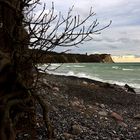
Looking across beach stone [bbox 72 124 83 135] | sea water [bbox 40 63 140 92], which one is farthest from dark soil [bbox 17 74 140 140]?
sea water [bbox 40 63 140 92]

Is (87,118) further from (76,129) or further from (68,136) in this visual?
(68,136)

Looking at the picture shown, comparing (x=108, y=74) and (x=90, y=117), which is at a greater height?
(x=90, y=117)

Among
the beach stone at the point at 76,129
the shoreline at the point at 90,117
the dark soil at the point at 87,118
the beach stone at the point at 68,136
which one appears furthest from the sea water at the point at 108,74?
the beach stone at the point at 68,136

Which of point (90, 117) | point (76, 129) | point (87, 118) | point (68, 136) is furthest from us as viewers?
point (90, 117)

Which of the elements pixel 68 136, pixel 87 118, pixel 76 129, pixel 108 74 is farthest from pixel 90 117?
pixel 108 74

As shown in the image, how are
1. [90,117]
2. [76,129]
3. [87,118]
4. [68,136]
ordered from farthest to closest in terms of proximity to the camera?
[90,117], [87,118], [76,129], [68,136]

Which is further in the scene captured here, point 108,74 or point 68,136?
point 108,74

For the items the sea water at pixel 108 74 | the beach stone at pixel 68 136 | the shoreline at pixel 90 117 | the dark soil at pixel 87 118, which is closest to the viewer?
the beach stone at pixel 68 136

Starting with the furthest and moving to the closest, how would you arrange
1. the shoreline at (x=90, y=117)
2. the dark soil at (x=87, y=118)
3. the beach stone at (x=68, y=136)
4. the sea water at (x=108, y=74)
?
the sea water at (x=108, y=74)
the shoreline at (x=90, y=117)
the dark soil at (x=87, y=118)
the beach stone at (x=68, y=136)

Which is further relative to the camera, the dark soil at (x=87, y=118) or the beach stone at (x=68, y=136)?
the dark soil at (x=87, y=118)

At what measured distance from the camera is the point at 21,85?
8711mm

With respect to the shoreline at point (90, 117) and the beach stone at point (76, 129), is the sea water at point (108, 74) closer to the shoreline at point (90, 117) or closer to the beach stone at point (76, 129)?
the shoreline at point (90, 117)

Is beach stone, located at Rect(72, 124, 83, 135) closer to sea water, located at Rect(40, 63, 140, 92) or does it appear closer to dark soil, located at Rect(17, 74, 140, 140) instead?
dark soil, located at Rect(17, 74, 140, 140)

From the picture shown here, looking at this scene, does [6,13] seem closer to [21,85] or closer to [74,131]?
[21,85]
